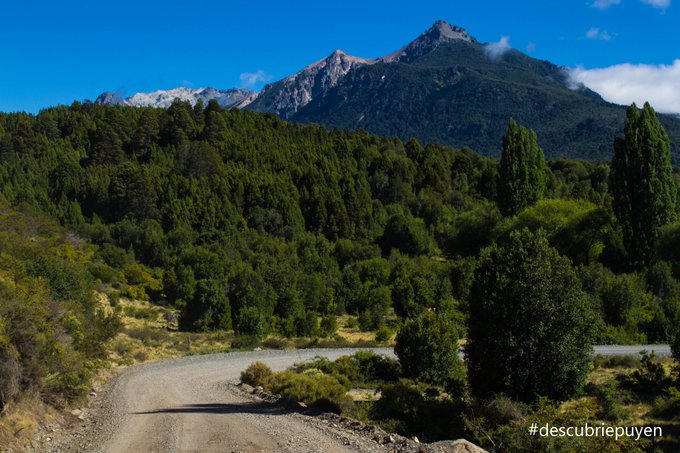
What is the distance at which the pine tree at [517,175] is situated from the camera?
55875 millimetres

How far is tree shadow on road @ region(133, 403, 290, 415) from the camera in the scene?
15.9 metres

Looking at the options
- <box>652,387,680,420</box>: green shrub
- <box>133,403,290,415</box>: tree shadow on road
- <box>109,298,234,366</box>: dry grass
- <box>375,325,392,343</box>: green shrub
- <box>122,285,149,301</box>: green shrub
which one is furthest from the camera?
<box>122,285,149,301</box>: green shrub

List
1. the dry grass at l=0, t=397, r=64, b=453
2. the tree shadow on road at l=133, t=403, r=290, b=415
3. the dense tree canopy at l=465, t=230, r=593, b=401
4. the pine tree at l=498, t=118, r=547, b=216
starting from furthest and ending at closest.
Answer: the pine tree at l=498, t=118, r=547, b=216
the tree shadow on road at l=133, t=403, r=290, b=415
the dense tree canopy at l=465, t=230, r=593, b=401
the dry grass at l=0, t=397, r=64, b=453

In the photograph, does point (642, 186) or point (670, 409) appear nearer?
point (670, 409)

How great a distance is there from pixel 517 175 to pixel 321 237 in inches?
912

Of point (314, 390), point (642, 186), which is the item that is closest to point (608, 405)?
point (314, 390)

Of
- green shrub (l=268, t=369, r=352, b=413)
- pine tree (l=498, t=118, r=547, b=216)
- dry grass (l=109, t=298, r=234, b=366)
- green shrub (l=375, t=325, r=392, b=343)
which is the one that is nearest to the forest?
pine tree (l=498, t=118, r=547, b=216)

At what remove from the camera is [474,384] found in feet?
49.7

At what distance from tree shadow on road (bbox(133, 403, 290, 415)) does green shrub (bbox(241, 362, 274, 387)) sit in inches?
116

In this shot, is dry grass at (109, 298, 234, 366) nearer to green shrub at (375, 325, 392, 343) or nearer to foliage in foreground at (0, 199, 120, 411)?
foliage in foreground at (0, 199, 120, 411)

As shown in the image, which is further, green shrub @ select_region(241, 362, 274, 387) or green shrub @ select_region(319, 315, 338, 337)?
green shrub @ select_region(319, 315, 338, 337)

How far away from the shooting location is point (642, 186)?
40.8 metres

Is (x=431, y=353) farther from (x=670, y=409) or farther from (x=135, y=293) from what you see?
(x=135, y=293)

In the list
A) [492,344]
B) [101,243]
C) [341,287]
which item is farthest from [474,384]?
[101,243]
